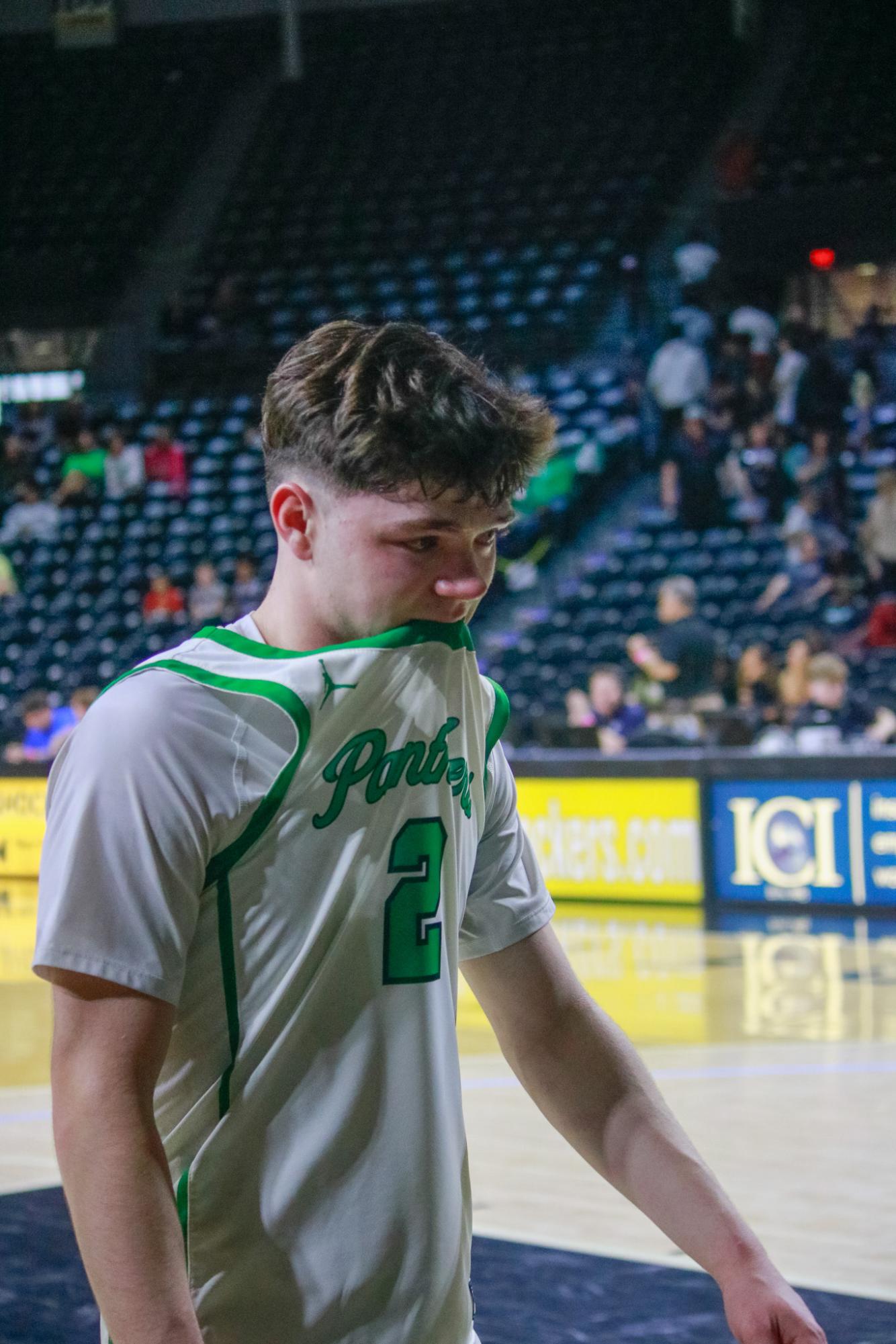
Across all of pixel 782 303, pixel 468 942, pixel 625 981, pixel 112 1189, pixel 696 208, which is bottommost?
pixel 625 981

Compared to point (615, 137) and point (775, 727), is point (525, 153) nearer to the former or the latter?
point (615, 137)

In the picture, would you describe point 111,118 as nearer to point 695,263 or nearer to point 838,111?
point 838,111

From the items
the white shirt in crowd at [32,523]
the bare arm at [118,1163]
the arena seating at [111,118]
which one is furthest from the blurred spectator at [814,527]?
the bare arm at [118,1163]

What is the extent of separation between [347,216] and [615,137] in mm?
3296

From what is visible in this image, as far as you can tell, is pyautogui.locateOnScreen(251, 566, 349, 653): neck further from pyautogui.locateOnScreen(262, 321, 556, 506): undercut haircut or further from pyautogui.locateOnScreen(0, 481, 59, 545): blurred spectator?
pyautogui.locateOnScreen(0, 481, 59, 545): blurred spectator

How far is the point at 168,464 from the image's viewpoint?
1894 centimetres

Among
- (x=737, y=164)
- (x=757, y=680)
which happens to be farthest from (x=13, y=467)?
(x=757, y=680)

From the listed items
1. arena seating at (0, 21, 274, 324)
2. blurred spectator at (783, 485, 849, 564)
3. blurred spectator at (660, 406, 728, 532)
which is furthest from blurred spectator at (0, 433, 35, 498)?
blurred spectator at (783, 485, 849, 564)

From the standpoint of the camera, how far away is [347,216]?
21.2 m

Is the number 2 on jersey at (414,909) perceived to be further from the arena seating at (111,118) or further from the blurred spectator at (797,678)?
the arena seating at (111,118)

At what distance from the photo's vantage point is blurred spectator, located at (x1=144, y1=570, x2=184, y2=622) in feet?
57.2

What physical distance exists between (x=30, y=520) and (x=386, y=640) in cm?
1831

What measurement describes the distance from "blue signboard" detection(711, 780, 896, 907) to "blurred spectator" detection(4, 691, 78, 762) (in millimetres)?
5892

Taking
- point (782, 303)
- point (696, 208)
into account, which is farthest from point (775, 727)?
point (696, 208)
